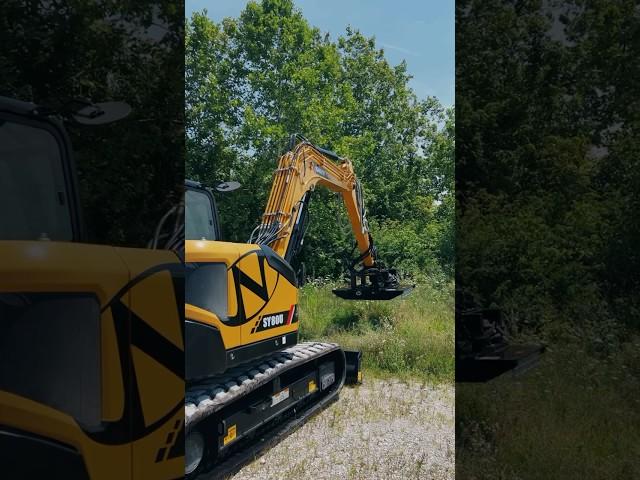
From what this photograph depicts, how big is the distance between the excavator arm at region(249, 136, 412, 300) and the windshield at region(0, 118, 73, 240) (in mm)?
2686

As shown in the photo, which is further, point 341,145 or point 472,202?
point 341,145

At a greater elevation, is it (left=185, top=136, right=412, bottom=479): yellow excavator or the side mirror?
the side mirror

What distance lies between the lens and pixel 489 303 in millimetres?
2904

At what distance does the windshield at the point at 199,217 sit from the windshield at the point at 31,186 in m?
1.80

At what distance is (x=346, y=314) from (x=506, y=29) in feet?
11.4

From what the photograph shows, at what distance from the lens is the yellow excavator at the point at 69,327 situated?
5.19 ft

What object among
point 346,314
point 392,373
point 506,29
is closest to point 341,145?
point 346,314

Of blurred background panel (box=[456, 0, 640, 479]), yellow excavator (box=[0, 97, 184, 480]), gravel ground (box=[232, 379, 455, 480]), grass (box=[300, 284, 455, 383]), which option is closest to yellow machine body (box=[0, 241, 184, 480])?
yellow excavator (box=[0, 97, 184, 480])

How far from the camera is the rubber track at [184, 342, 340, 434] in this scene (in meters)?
3.24

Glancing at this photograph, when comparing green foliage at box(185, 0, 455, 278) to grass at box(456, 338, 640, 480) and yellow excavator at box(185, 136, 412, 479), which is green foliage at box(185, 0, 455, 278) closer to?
yellow excavator at box(185, 136, 412, 479)

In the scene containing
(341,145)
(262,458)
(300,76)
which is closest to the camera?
(262,458)

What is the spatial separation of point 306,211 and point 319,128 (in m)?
2.26

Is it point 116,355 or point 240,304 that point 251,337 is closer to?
point 240,304

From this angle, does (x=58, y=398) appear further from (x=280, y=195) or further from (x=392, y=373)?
(x=392, y=373)
